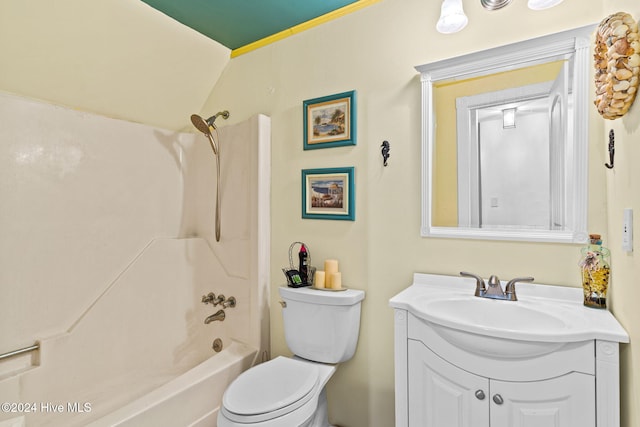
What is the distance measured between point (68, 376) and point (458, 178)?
7.51ft

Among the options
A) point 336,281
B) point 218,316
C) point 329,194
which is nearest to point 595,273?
point 336,281

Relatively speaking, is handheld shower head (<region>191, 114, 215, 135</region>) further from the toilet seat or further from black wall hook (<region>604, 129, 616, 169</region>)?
black wall hook (<region>604, 129, 616, 169</region>)

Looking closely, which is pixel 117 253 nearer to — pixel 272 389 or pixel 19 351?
pixel 19 351

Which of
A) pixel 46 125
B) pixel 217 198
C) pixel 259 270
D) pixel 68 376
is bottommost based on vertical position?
pixel 68 376

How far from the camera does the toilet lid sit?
1253mm

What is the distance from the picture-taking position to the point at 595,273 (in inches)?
45.8

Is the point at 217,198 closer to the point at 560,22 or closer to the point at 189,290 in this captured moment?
the point at 189,290

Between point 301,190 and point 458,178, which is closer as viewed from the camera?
point 458,178

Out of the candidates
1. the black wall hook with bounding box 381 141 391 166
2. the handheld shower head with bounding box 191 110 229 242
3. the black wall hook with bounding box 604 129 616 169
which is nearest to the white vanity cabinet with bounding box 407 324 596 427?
the black wall hook with bounding box 604 129 616 169

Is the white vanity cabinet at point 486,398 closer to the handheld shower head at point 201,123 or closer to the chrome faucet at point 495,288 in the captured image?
the chrome faucet at point 495,288

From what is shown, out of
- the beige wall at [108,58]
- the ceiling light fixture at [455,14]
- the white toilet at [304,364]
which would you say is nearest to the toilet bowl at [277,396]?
the white toilet at [304,364]

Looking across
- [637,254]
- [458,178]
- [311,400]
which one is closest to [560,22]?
[458,178]

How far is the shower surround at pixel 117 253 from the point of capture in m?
1.62

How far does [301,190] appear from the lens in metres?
1.97
